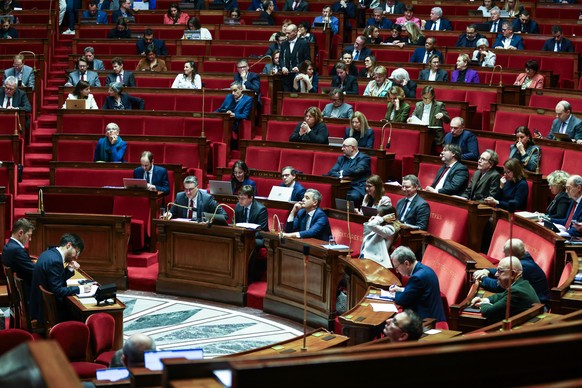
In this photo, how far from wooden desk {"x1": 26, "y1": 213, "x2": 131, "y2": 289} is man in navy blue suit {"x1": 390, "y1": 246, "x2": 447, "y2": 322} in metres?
2.74

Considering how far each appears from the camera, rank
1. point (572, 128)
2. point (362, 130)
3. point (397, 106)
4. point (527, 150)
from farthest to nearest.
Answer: point (397, 106)
point (362, 130)
point (572, 128)
point (527, 150)

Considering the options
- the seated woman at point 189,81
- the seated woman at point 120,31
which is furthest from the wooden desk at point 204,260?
the seated woman at point 120,31

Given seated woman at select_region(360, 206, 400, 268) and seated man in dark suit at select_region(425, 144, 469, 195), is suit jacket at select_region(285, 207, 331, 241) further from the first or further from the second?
seated man in dark suit at select_region(425, 144, 469, 195)

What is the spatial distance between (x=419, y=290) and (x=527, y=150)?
8.94 feet

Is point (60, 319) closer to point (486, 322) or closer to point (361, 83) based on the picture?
point (486, 322)

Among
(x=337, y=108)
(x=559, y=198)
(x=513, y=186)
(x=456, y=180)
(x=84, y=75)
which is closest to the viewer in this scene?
(x=559, y=198)

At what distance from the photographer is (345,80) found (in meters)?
9.23

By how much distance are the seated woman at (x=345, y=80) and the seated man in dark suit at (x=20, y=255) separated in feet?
13.8

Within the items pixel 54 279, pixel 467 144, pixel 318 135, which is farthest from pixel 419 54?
pixel 54 279

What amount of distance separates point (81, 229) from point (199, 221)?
883 mm

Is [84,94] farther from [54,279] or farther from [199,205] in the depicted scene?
[54,279]

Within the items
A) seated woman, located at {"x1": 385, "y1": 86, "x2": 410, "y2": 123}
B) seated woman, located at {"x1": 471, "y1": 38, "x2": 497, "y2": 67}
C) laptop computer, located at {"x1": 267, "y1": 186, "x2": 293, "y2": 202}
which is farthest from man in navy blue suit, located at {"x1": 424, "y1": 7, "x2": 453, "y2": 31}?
laptop computer, located at {"x1": 267, "y1": 186, "x2": 293, "y2": 202}

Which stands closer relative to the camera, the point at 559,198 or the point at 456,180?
the point at 559,198

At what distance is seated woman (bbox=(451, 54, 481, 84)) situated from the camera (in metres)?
9.24
